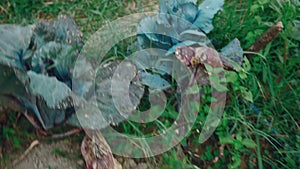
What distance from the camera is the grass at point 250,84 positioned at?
5.66 feet

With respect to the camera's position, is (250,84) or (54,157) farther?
(250,84)

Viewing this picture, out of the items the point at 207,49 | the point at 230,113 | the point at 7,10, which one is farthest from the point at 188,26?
the point at 7,10

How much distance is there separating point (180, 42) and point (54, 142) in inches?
23.3

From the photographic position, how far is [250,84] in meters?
1.90

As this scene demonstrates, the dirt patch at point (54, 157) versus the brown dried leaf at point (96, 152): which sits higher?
the brown dried leaf at point (96, 152)

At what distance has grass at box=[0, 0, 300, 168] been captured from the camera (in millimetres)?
1727

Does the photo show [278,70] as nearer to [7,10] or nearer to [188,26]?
[188,26]

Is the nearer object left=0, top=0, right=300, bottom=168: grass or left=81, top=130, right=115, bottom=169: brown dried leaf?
left=81, top=130, right=115, bottom=169: brown dried leaf

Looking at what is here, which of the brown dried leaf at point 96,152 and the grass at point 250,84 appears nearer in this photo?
the brown dried leaf at point 96,152

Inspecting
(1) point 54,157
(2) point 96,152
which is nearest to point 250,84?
(2) point 96,152

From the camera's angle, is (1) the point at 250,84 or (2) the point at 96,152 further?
(1) the point at 250,84

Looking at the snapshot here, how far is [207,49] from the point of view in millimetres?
1684

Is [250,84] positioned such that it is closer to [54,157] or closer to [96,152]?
[96,152]

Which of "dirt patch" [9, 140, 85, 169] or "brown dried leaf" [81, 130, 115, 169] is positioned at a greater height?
"brown dried leaf" [81, 130, 115, 169]
